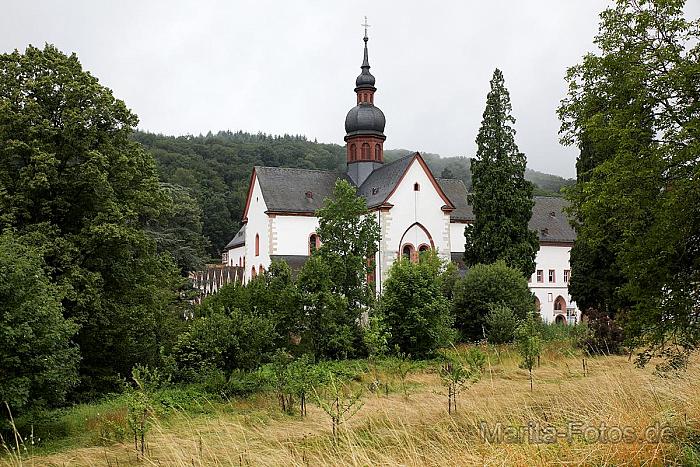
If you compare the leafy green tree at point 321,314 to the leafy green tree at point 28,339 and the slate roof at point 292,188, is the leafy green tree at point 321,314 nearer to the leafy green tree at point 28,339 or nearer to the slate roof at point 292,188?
the leafy green tree at point 28,339

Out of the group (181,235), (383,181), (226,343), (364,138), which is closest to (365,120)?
(364,138)

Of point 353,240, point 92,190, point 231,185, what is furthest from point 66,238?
point 231,185

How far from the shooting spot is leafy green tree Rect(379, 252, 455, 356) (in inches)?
848

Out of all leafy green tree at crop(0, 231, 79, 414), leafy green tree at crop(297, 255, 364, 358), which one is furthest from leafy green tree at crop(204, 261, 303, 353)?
leafy green tree at crop(0, 231, 79, 414)

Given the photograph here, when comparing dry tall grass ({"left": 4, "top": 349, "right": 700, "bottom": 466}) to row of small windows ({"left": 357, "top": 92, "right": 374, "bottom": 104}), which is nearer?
dry tall grass ({"left": 4, "top": 349, "right": 700, "bottom": 466})

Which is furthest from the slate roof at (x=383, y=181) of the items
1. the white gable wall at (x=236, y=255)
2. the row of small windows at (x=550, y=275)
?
the row of small windows at (x=550, y=275)

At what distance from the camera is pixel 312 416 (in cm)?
1099

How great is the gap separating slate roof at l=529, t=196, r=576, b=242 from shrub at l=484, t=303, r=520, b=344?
2460 centimetres

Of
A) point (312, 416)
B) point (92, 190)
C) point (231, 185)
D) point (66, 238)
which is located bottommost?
point (312, 416)

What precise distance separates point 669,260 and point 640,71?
9.54 feet

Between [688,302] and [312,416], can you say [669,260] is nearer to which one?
[688,302]

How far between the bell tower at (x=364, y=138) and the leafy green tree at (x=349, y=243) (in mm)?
20635

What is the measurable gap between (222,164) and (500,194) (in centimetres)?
6919

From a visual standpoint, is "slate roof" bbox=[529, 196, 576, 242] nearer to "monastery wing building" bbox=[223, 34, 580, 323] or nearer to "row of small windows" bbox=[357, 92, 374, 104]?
"monastery wing building" bbox=[223, 34, 580, 323]
